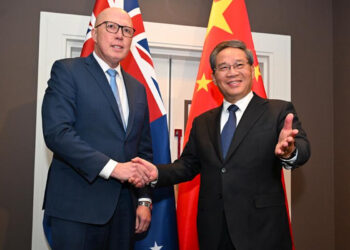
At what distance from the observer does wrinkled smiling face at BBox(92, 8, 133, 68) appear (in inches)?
65.3

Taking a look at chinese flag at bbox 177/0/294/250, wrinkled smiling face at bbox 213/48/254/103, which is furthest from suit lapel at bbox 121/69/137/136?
chinese flag at bbox 177/0/294/250

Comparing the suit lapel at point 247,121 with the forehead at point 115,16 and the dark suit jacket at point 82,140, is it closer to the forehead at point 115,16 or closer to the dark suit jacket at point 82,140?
the dark suit jacket at point 82,140

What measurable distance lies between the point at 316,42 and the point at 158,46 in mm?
1366

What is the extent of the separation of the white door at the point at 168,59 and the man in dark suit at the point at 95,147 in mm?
826

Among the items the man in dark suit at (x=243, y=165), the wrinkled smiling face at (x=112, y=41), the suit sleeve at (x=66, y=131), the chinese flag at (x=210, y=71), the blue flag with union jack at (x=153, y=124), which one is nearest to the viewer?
the suit sleeve at (x=66, y=131)

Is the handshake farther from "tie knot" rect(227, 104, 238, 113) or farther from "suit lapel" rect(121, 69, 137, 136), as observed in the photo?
"tie knot" rect(227, 104, 238, 113)

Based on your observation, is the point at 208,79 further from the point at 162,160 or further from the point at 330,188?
the point at 330,188

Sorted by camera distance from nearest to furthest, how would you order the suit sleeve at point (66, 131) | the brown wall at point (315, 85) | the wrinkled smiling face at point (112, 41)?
1. the suit sleeve at point (66, 131)
2. the wrinkled smiling face at point (112, 41)
3. the brown wall at point (315, 85)

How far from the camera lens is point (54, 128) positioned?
4.74 feet

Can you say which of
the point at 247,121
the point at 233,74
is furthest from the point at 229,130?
the point at 233,74

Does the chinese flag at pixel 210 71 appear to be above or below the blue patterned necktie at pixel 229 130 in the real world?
above

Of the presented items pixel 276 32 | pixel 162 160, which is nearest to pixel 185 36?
pixel 276 32

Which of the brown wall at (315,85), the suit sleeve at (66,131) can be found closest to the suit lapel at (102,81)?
the suit sleeve at (66,131)

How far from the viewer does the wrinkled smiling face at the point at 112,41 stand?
1659 millimetres
